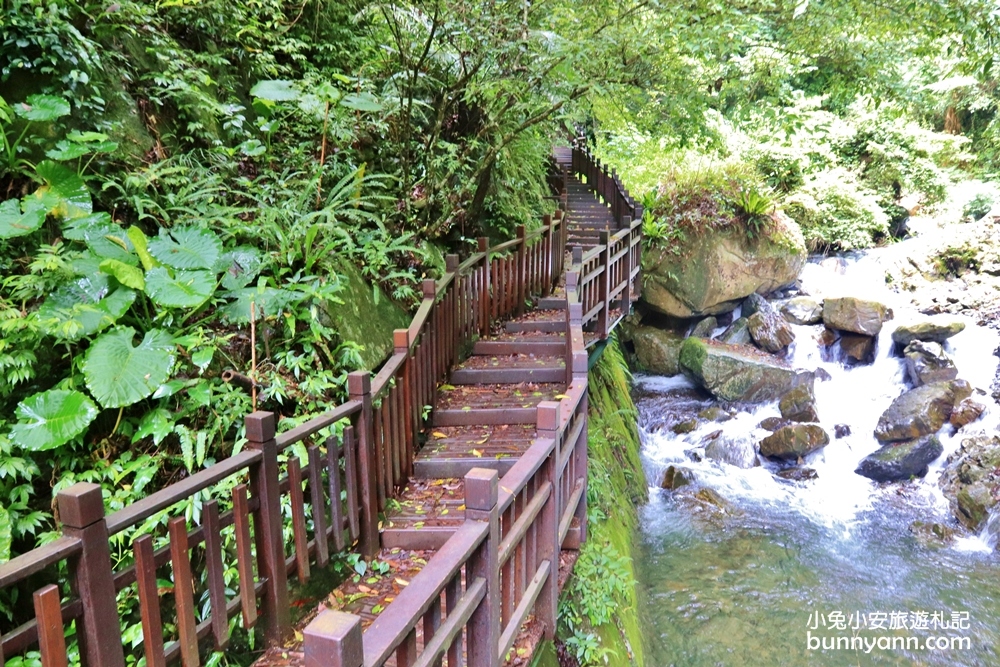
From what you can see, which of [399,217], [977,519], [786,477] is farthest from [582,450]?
[977,519]

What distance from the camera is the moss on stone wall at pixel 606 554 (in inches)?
159

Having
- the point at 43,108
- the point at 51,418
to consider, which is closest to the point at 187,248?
the point at 43,108

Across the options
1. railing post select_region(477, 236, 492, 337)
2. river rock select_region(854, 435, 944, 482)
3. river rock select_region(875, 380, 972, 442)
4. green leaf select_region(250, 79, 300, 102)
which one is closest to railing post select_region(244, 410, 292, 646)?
green leaf select_region(250, 79, 300, 102)

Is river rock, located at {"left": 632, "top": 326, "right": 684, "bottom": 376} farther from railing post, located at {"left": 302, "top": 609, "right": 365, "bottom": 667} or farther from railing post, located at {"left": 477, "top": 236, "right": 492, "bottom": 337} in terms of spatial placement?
railing post, located at {"left": 302, "top": 609, "right": 365, "bottom": 667}

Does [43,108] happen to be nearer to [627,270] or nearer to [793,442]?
[627,270]

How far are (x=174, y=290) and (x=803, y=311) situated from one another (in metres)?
12.7

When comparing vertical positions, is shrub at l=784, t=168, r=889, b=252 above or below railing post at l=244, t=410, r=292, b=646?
above

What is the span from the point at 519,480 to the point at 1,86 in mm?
4833

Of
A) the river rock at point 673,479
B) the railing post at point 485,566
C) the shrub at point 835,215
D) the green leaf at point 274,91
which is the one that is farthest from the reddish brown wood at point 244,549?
the shrub at point 835,215

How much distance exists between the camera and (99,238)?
13.7ft

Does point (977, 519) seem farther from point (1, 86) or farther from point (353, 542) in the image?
point (1, 86)

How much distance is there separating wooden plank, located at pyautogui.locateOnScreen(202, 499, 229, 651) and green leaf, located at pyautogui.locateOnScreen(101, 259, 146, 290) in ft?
6.41

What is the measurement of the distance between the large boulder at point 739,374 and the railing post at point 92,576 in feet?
35.8

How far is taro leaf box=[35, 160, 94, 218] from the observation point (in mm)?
4082
